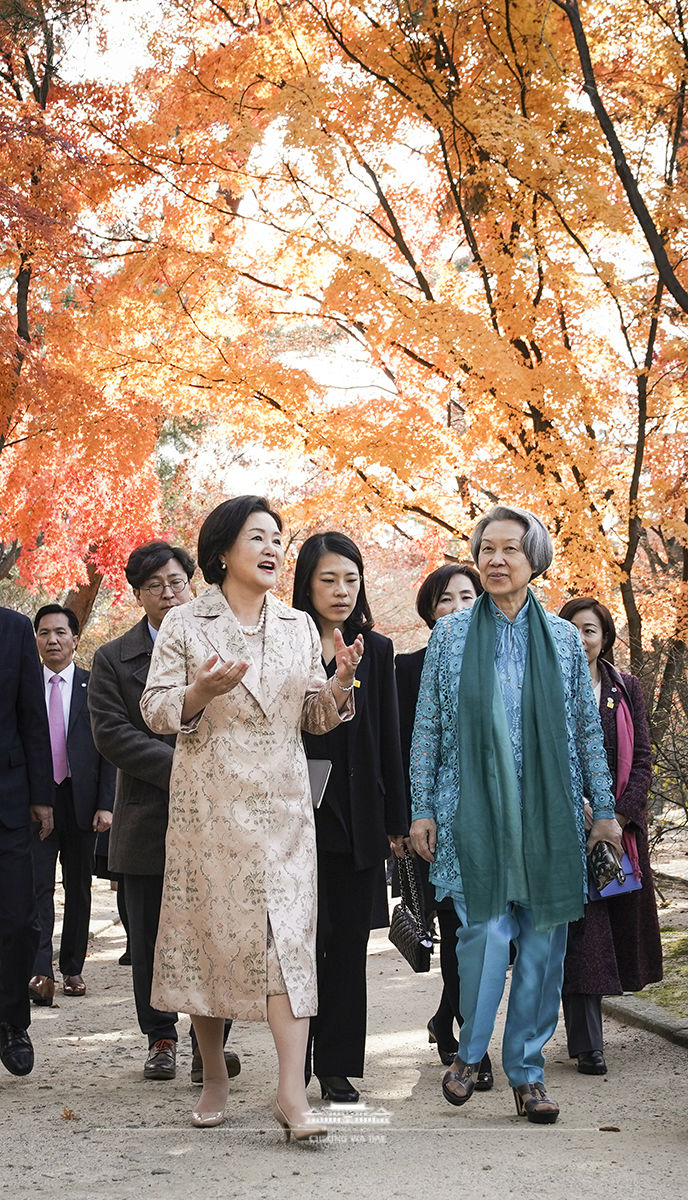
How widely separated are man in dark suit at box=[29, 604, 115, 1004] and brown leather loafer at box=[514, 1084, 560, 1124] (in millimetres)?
3103

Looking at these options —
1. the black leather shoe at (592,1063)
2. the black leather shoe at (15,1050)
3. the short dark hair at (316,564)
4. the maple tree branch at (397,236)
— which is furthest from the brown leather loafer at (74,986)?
the maple tree branch at (397,236)

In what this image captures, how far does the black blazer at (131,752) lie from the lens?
453 centimetres

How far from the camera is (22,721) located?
4.40 meters

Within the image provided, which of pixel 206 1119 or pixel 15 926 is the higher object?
pixel 15 926

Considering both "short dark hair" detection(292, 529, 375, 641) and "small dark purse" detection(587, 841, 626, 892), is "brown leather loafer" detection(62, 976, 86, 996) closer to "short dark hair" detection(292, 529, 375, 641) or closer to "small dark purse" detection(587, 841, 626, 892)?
"short dark hair" detection(292, 529, 375, 641)

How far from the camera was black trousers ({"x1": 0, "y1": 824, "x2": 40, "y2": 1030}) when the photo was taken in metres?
4.20

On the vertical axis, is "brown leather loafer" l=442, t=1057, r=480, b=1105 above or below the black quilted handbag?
below

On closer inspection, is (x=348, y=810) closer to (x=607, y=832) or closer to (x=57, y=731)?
(x=607, y=832)

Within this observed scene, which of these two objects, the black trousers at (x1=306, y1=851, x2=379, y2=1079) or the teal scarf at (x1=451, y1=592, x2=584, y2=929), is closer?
the teal scarf at (x1=451, y1=592, x2=584, y2=929)

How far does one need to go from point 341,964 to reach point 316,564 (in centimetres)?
132

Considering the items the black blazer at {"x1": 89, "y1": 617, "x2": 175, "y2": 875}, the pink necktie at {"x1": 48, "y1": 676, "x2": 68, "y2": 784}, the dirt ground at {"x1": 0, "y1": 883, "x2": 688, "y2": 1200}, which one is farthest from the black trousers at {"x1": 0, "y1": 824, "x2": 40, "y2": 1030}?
the pink necktie at {"x1": 48, "y1": 676, "x2": 68, "y2": 784}

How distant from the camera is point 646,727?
16.5 feet

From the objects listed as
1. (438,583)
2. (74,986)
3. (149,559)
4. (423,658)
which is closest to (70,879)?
(74,986)

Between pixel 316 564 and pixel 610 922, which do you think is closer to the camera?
pixel 316 564
